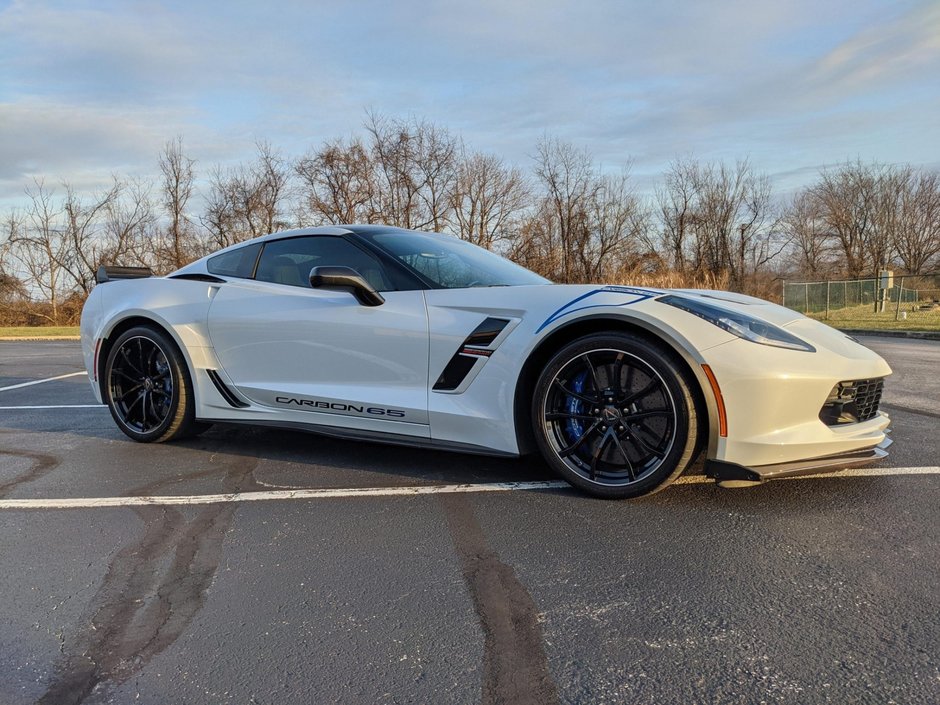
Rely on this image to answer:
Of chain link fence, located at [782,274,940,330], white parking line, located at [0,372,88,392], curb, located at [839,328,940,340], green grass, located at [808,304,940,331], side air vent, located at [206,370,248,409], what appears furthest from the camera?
chain link fence, located at [782,274,940,330]

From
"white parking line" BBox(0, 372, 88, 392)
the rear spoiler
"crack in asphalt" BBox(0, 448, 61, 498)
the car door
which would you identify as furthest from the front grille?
"white parking line" BBox(0, 372, 88, 392)

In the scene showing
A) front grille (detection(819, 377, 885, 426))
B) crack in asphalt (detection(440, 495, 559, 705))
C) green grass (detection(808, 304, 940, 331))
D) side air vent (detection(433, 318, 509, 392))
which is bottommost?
green grass (detection(808, 304, 940, 331))

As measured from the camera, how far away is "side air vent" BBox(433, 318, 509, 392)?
10.4ft

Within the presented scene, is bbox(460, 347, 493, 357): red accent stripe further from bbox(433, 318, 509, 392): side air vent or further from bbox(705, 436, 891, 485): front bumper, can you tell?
bbox(705, 436, 891, 485): front bumper

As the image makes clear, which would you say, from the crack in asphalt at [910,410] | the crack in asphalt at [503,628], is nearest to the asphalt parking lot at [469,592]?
the crack in asphalt at [503,628]

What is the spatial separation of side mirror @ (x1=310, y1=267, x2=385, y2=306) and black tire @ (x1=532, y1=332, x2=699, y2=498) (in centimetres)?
105

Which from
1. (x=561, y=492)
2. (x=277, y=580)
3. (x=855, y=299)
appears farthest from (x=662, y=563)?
(x=855, y=299)

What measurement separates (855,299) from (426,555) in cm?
2779

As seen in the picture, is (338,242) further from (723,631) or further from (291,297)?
(723,631)

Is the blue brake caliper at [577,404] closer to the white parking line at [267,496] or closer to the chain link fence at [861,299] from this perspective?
the white parking line at [267,496]

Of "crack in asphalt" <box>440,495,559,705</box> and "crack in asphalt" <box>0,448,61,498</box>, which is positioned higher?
"crack in asphalt" <box>0,448,61,498</box>

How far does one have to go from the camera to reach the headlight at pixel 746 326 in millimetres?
2777

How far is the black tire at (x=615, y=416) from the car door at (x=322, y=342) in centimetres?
70

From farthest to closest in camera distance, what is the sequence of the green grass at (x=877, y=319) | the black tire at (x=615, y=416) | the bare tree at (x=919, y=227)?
the bare tree at (x=919, y=227), the green grass at (x=877, y=319), the black tire at (x=615, y=416)
